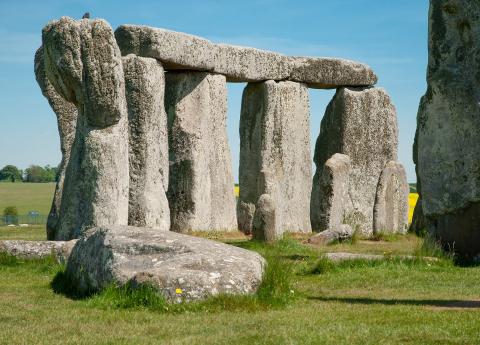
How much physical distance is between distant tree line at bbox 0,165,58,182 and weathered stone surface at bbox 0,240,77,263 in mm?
72201

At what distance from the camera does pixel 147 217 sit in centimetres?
1820

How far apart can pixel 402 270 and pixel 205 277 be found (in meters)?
3.85

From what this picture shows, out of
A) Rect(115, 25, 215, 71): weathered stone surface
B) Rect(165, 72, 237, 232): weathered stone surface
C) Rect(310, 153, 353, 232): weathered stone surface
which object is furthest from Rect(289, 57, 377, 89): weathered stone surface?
Rect(115, 25, 215, 71): weathered stone surface

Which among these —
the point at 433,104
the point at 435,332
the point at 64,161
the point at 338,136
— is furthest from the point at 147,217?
the point at 435,332

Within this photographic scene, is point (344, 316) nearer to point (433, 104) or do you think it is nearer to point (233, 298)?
point (233, 298)

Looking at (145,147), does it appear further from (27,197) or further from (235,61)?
(27,197)

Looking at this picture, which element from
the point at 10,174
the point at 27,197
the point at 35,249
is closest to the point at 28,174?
the point at 10,174

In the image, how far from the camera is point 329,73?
25125mm

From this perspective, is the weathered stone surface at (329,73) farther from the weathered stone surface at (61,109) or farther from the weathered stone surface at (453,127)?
the weathered stone surface at (453,127)

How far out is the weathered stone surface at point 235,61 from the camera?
1961cm

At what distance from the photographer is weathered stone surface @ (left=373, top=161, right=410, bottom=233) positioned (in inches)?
899

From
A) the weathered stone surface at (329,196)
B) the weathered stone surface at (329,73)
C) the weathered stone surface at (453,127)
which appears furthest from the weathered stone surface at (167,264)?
the weathered stone surface at (329,73)

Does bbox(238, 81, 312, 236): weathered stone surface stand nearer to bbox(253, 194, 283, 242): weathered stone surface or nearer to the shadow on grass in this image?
bbox(253, 194, 283, 242): weathered stone surface

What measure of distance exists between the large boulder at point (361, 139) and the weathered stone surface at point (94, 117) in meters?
11.3
